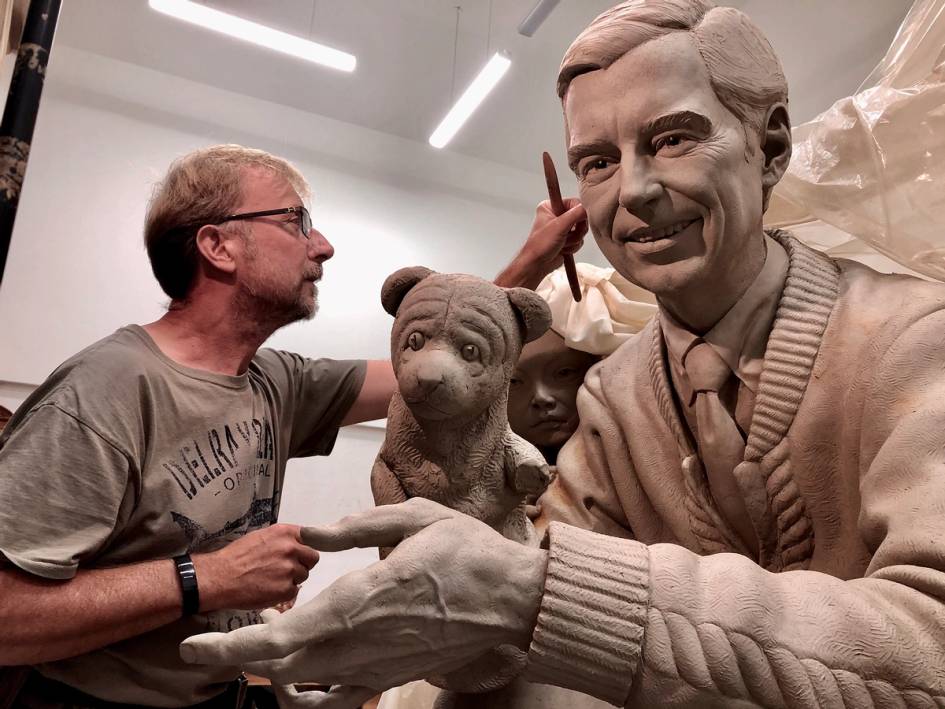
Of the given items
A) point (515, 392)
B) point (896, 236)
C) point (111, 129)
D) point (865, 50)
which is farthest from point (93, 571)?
point (865, 50)

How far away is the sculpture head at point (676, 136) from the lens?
111cm

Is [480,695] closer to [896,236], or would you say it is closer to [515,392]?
[515,392]

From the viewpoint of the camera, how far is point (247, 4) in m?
3.75

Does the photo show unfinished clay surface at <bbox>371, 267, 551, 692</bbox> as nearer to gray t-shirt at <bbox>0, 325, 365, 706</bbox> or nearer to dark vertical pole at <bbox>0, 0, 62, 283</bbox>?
gray t-shirt at <bbox>0, 325, 365, 706</bbox>

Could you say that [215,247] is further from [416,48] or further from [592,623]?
[416,48]

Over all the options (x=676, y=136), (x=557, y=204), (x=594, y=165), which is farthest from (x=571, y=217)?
(x=676, y=136)

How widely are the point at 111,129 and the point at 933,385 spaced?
3.96 m

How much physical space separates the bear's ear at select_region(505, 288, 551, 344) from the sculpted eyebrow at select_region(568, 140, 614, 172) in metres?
0.26

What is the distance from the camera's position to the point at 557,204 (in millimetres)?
1556

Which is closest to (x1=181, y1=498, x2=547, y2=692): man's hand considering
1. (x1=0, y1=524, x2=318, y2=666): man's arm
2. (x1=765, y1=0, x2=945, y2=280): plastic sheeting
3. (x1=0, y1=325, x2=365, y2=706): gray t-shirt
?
(x1=0, y1=524, x2=318, y2=666): man's arm

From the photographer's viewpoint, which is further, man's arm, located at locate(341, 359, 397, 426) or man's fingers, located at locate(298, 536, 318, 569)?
man's arm, located at locate(341, 359, 397, 426)

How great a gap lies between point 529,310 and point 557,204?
0.53 metres

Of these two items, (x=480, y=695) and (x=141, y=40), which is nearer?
(x=480, y=695)

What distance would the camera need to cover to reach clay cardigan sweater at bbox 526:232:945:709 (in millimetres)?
796
